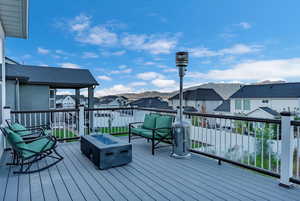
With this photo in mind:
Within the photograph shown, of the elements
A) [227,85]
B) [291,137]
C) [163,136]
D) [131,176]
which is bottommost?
[131,176]

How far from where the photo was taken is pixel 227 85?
24625mm

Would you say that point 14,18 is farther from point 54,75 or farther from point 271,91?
point 271,91

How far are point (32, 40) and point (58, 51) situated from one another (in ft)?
6.63

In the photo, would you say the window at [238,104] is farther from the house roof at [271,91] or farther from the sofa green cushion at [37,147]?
the sofa green cushion at [37,147]

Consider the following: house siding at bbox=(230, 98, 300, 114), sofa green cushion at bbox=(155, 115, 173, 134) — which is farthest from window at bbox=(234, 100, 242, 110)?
sofa green cushion at bbox=(155, 115, 173, 134)

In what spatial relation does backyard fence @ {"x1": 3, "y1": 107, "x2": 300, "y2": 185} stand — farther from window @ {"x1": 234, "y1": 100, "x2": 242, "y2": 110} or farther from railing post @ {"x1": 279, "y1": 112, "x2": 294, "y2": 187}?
window @ {"x1": 234, "y1": 100, "x2": 242, "y2": 110}

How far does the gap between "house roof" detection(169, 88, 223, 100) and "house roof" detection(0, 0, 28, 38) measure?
65.8 ft

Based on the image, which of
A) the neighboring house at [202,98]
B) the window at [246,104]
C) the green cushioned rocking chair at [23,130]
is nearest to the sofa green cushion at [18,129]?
the green cushioned rocking chair at [23,130]

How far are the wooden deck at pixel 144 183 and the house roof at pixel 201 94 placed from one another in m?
20.2

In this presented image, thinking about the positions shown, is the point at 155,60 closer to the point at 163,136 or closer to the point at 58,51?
the point at 58,51

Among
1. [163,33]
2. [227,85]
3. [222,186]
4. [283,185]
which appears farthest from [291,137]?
[227,85]

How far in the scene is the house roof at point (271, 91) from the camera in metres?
16.4

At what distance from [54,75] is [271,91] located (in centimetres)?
1845

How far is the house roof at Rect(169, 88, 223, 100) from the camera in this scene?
23422mm
